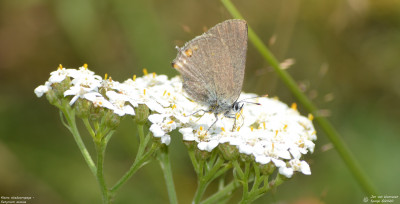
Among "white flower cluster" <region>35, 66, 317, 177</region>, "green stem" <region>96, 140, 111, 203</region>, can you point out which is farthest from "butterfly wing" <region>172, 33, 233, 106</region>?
"green stem" <region>96, 140, 111, 203</region>

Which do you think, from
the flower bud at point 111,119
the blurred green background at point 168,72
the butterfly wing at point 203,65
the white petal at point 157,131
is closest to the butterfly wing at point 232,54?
the butterfly wing at point 203,65

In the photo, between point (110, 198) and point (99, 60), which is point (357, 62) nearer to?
point (99, 60)

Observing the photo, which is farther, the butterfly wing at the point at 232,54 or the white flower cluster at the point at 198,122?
the butterfly wing at the point at 232,54

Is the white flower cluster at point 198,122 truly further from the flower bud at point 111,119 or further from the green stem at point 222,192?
the green stem at point 222,192

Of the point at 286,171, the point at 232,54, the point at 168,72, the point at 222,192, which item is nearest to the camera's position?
the point at 286,171

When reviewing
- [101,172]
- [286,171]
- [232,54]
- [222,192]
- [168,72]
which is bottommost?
[286,171]

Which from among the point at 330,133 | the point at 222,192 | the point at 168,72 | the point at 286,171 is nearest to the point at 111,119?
the point at 222,192

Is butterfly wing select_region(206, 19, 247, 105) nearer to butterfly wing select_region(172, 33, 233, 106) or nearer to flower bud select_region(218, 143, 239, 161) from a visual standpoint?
butterfly wing select_region(172, 33, 233, 106)

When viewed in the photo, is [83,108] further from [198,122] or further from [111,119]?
[198,122]
